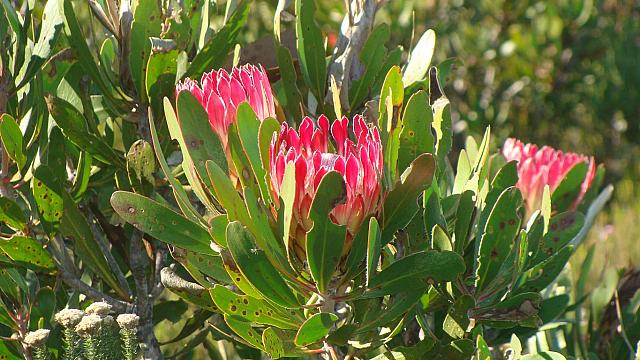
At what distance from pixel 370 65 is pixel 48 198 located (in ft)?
1.61

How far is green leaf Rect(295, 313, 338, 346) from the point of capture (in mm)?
940

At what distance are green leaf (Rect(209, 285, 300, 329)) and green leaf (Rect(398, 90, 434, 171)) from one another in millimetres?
231

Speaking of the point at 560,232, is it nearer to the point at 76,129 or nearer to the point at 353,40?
the point at 353,40

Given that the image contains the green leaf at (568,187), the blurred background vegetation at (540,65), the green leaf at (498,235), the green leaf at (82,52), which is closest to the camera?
the green leaf at (498,235)

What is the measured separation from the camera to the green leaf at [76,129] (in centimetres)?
115

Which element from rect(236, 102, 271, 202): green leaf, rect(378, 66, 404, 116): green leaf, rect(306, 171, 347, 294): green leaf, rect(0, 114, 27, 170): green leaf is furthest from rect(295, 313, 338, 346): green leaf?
rect(0, 114, 27, 170): green leaf

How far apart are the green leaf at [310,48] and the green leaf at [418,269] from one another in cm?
35

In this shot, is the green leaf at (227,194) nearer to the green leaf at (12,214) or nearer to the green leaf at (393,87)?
the green leaf at (393,87)

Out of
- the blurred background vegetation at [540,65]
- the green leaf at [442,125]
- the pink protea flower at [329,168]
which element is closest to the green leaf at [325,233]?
the pink protea flower at [329,168]

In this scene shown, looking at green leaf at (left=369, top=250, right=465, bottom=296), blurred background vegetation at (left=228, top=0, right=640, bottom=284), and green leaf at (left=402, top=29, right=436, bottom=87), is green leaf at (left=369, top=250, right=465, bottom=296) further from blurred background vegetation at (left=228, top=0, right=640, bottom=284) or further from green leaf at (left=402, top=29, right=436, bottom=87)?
blurred background vegetation at (left=228, top=0, right=640, bottom=284)

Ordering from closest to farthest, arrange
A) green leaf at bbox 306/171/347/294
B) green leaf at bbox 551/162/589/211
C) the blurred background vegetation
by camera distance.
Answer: green leaf at bbox 306/171/347/294 < green leaf at bbox 551/162/589/211 < the blurred background vegetation

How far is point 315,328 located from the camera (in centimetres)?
95

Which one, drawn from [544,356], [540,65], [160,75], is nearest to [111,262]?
[160,75]

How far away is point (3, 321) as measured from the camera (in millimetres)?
1187
